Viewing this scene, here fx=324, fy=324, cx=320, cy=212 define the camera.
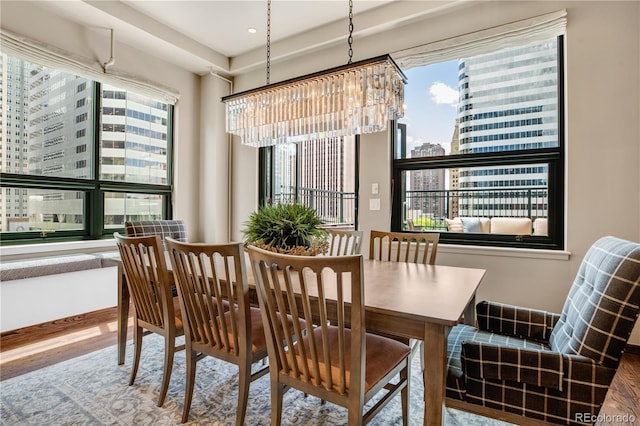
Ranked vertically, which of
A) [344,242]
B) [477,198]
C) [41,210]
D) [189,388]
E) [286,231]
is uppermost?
[477,198]

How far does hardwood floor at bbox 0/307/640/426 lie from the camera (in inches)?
68.6

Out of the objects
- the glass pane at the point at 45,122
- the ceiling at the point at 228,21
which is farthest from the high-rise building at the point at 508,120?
the glass pane at the point at 45,122

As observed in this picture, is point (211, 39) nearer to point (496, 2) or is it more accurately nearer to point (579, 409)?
point (496, 2)

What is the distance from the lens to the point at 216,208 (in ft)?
13.8

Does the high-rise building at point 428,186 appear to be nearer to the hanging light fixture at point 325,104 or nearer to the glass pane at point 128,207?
the hanging light fixture at point 325,104

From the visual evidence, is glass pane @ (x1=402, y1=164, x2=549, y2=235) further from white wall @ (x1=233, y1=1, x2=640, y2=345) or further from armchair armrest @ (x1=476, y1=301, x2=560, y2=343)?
armchair armrest @ (x1=476, y1=301, x2=560, y2=343)

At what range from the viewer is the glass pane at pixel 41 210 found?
2.87 m

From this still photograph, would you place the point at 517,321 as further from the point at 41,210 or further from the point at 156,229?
the point at 41,210

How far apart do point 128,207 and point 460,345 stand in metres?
3.73

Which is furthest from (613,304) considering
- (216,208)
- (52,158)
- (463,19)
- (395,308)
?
(52,158)

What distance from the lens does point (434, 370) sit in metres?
1.11

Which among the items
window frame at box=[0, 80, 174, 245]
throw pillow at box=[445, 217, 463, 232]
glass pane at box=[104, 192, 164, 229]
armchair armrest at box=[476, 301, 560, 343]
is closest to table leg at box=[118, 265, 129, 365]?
window frame at box=[0, 80, 174, 245]

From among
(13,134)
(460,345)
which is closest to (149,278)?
(460,345)

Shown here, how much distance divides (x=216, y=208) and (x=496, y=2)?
3607 millimetres
